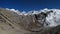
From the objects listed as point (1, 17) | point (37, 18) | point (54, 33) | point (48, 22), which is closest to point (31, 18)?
point (37, 18)

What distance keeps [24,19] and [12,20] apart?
799cm

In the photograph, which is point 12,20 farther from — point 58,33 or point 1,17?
point 58,33

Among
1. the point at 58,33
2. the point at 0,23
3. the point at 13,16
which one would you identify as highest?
the point at 13,16

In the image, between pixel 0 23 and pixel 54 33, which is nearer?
pixel 54 33

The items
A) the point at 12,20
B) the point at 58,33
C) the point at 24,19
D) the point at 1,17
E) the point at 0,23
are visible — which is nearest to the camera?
the point at 58,33

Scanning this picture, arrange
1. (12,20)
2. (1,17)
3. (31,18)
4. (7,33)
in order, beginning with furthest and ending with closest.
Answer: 1. (31,18)
2. (12,20)
3. (1,17)
4. (7,33)

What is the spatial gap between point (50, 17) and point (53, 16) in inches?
48.4

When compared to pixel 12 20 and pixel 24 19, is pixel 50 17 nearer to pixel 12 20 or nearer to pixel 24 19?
pixel 24 19

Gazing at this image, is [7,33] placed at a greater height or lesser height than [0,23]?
lesser

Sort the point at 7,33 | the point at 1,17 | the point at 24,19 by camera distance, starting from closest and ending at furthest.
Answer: the point at 7,33
the point at 1,17
the point at 24,19

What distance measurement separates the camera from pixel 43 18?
57250mm

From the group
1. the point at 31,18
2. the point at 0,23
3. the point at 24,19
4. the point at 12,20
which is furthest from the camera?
the point at 31,18

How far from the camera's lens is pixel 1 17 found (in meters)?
Result: 41.6

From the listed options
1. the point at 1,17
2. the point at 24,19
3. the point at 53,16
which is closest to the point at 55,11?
the point at 53,16
